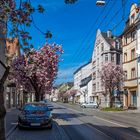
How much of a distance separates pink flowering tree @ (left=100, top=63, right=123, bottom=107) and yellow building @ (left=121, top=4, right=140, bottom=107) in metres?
1.56

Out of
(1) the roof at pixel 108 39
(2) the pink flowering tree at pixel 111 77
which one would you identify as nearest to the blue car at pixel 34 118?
(2) the pink flowering tree at pixel 111 77

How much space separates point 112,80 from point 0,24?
52037mm

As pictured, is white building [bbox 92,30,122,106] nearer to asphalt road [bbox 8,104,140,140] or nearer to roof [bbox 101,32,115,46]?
roof [bbox 101,32,115,46]

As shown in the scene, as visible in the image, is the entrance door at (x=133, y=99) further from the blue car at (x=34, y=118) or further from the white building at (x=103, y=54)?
the blue car at (x=34, y=118)

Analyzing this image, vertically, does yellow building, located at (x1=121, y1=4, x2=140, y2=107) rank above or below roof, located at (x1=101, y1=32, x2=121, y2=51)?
below

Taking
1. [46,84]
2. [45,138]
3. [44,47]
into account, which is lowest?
[45,138]

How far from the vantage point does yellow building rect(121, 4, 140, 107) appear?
5953 cm

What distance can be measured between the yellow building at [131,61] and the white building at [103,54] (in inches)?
695

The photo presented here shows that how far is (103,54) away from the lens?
88375mm

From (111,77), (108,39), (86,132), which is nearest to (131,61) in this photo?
(111,77)

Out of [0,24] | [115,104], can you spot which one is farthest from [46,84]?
[115,104]

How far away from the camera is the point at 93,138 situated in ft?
Answer: 56.4

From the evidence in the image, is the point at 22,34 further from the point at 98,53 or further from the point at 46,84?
the point at 98,53

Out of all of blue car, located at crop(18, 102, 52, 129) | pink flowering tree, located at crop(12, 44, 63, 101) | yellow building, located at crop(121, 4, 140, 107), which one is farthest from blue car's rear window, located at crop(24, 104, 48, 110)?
yellow building, located at crop(121, 4, 140, 107)
